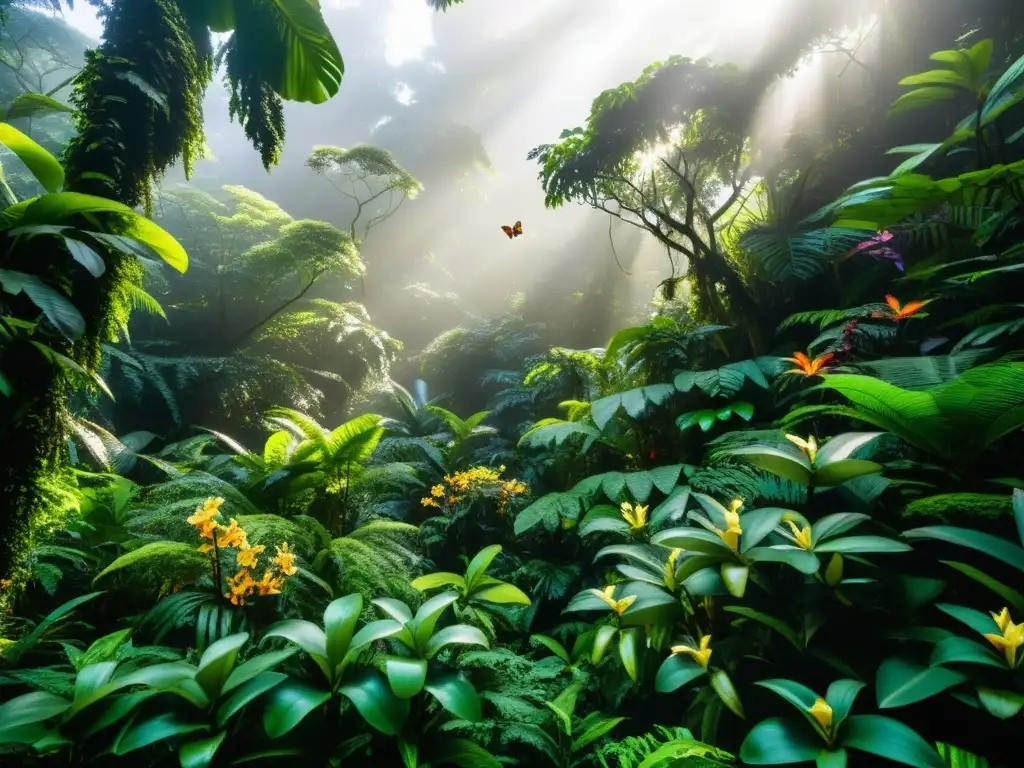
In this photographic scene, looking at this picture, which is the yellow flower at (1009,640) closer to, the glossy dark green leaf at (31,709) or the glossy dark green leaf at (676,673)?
the glossy dark green leaf at (676,673)

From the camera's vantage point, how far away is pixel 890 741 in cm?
78

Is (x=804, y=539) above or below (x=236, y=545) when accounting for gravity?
below

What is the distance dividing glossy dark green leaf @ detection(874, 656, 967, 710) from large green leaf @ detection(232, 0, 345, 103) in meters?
2.84

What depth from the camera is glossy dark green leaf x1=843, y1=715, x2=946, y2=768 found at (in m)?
0.74

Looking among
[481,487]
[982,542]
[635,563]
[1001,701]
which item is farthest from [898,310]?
[481,487]

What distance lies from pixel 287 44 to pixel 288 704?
2.54 m

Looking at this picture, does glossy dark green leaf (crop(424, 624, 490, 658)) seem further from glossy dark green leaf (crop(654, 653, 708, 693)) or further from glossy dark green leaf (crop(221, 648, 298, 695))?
glossy dark green leaf (crop(654, 653, 708, 693))

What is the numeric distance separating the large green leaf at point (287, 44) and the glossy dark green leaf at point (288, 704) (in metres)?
2.44

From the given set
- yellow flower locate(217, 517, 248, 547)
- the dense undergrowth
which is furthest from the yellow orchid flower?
yellow flower locate(217, 517, 248, 547)

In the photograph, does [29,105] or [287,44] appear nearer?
[29,105]

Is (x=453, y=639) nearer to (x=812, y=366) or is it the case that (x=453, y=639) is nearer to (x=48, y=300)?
(x=48, y=300)

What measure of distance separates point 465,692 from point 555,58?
97.4ft

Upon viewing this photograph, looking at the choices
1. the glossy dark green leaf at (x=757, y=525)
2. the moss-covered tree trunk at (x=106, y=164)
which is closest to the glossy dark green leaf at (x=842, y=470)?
the glossy dark green leaf at (x=757, y=525)

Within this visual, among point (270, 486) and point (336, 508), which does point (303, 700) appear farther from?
point (336, 508)
